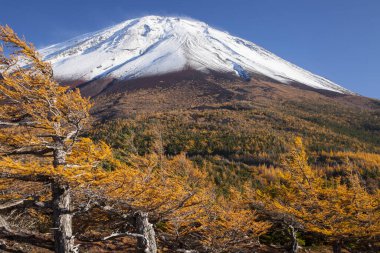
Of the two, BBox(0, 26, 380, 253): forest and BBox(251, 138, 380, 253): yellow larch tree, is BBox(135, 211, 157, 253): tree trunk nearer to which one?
BBox(0, 26, 380, 253): forest

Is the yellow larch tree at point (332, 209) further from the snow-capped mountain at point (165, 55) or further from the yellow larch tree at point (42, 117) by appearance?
the snow-capped mountain at point (165, 55)

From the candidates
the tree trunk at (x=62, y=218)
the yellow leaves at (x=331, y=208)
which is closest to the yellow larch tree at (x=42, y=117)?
the tree trunk at (x=62, y=218)

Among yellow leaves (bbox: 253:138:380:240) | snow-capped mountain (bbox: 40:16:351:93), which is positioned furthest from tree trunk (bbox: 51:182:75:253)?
snow-capped mountain (bbox: 40:16:351:93)

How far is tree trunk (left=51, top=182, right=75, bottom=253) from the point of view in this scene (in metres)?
5.03

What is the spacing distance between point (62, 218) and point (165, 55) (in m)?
123

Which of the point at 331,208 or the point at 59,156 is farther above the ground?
the point at 59,156

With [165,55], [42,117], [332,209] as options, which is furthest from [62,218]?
[165,55]

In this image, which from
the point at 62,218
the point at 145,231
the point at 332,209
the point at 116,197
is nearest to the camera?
the point at 62,218

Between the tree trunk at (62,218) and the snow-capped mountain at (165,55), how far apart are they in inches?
3817

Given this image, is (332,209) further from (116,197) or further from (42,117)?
(42,117)

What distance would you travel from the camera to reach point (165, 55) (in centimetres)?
12462

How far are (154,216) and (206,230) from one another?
11.7 feet

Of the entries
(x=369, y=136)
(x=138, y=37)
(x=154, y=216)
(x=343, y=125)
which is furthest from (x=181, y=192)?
(x=138, y=37)

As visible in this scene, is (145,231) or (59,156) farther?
(145,231)
